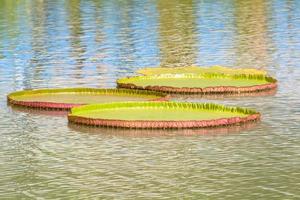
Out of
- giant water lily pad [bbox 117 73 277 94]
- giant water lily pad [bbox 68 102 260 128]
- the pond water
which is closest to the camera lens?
the pond water

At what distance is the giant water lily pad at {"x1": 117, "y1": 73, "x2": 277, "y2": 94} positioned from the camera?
30.0m

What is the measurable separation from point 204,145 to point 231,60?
50.9 ft

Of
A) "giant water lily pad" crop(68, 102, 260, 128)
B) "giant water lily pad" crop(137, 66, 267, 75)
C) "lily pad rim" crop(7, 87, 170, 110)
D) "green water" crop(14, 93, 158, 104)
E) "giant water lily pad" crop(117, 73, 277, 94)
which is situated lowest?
"giant water lily pad" crop(137, 66, 267, 75)

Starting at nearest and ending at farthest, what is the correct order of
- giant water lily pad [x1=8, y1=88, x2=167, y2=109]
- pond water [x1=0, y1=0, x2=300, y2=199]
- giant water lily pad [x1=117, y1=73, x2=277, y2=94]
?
pond water [x1=0, y1=0, x2=300, y2=199], giant water lily pad [x1=8, y1=88, x2=167, y2=109], giant water lily pad [x1=117, y1=73, x2=277, y2=94]

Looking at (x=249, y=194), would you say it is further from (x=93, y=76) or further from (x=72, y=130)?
(x=93, y=76)

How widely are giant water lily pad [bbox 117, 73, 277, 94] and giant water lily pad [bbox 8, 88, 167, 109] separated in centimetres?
156

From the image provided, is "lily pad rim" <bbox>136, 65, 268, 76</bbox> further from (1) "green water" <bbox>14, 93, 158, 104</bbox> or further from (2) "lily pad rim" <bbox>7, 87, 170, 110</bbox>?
(1) "green water" <bbox>14, 93, 158, 104</bbox>

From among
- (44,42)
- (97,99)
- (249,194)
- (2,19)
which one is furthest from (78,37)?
(249,194)

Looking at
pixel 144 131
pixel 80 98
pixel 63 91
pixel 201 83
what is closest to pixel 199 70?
pixel 201 83

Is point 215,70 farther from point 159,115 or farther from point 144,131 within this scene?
point 144,131

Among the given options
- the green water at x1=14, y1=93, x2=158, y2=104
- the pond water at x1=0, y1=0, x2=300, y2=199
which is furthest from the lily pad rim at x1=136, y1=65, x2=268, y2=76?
the green water at x1=14, y1=93, x2=158, y2=104

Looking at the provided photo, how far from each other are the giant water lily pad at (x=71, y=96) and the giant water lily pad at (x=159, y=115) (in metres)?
1.43

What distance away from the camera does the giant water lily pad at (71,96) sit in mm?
27547

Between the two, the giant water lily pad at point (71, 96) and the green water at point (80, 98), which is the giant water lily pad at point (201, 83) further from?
the green water at point (80, 98)
